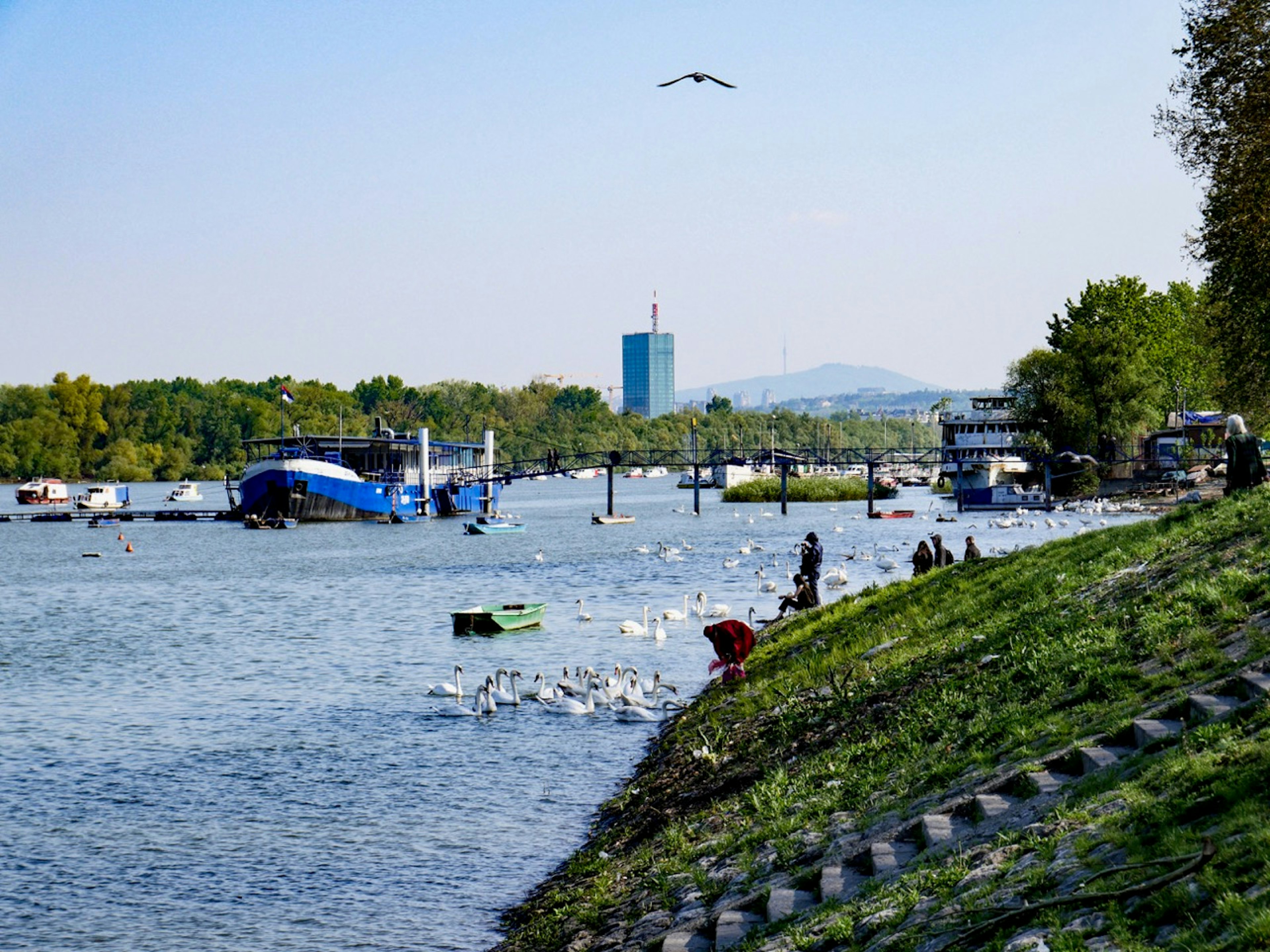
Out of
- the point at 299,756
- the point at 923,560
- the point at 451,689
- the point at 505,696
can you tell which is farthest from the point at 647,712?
the point at 923,560

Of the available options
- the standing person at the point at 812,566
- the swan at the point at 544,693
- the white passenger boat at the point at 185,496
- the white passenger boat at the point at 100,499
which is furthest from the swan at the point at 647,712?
the white passenger boat at the point at 185,496

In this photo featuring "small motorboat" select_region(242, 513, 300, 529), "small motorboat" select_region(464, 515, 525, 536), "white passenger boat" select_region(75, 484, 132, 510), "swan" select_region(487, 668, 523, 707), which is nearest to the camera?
"swan" select_region(487, 668, 523, 707)

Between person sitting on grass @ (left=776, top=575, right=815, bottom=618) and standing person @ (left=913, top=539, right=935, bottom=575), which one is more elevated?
standing person @ (left=913, top=539, right=935, bottom=575)

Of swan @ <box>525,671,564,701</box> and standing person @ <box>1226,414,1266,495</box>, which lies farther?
swan @ <box>525,671,564,701</box>

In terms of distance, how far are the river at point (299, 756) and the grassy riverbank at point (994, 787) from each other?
1.76 m

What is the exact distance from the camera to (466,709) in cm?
2658

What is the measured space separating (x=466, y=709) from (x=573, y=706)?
2232 millimetres

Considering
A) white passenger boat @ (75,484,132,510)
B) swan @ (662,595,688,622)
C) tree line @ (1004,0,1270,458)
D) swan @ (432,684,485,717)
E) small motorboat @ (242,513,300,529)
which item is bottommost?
swan @ (432,684,485,717)

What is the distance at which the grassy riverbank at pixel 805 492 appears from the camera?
131 metres

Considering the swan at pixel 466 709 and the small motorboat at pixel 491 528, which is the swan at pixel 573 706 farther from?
the small motorboat at pixel 491 528

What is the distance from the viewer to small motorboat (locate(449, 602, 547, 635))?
39031mm

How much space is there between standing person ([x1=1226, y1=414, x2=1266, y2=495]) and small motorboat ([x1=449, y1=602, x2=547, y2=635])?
2302 cm

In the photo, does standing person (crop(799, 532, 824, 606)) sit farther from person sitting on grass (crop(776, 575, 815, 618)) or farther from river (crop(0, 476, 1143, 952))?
river (crop(0, 476, 1143, 952))

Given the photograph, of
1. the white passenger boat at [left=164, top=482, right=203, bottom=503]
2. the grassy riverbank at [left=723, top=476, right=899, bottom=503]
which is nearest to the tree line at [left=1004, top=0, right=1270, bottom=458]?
the grassy riverbank at [left=723, top=476, right=899, bottom=503]
